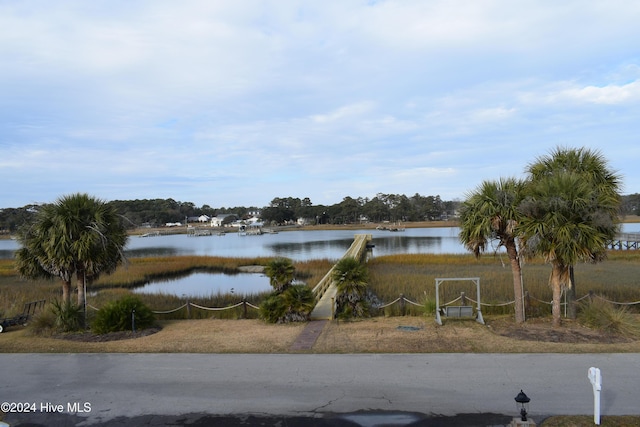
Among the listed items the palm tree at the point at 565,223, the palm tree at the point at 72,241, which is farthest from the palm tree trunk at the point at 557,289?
the palm tree at the point at 72,241

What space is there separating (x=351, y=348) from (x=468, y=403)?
12.3 ft

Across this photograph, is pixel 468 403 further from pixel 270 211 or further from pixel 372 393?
pixel 270 211

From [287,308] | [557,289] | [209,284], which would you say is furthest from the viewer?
[209,284]

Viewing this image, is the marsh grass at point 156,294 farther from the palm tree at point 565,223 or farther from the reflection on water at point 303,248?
the palm tree at point 565,223

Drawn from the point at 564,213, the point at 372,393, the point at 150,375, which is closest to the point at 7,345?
the point at 150,375

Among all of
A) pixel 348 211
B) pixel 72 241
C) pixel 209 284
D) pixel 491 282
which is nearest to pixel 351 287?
pixel 72 241

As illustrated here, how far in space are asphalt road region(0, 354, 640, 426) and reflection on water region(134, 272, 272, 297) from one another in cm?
1732

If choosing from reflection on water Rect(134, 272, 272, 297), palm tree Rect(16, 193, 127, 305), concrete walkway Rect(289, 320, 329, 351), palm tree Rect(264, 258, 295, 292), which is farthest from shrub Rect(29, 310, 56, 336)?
reflection on water Rect(134, 272, 272, 297)

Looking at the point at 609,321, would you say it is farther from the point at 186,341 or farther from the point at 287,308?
the point at 186,341

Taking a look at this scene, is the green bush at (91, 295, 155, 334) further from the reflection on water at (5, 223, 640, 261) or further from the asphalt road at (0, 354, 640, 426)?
the reflection on water at (5, 223, 640, 261)

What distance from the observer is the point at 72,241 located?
41.9 feet

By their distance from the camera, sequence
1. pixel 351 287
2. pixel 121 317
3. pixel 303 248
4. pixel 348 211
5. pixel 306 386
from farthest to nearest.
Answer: pixel 348 211 → pixel 303 248 → pixel 351 287 → pixel 121 317 → pixel 306 386

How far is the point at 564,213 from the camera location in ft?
37.6

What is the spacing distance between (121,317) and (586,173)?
13957 millimetres
